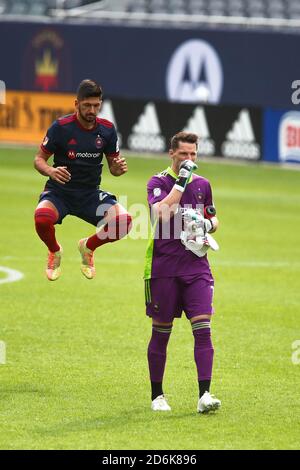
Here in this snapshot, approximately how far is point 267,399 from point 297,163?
66.1 ft

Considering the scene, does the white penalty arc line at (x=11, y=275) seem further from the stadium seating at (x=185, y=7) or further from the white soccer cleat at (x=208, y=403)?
the stadium seating at (x=185, y=7)

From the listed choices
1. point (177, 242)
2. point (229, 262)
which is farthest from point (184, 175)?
point (229, 262)

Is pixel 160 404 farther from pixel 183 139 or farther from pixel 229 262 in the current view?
pixel 229 262

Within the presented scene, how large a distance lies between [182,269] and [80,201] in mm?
1929

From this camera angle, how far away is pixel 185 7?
112 ft

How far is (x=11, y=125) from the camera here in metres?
33.3

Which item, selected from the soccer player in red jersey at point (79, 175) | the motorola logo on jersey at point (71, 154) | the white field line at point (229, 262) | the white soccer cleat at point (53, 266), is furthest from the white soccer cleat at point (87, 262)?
the white field line at point (229, 262)

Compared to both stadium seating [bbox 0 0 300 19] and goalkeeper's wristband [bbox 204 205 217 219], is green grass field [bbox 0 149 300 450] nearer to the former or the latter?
goalkeeper's wristband [bbox 204 205 217 219]

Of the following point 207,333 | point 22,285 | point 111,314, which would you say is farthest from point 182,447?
point 22,285

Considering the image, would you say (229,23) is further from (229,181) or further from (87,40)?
(229,181)

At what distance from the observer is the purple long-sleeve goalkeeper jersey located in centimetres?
930

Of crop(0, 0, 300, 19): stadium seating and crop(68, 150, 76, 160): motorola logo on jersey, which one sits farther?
crop(0, 0, 300, 19): stadium seating

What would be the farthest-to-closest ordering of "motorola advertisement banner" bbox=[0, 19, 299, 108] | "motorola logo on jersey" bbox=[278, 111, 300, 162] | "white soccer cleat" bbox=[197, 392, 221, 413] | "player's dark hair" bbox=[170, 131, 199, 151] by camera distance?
→ "motorola advertisement banner" bbox=[0, 19, 299, 108] → "motorola logo on jersey" bbox=[278, 111, 300, 162] → "white soccer cleat" bbox=[197, 392, 221, 413] → "player's dark hair" bbox=[170, 131, 199, 151]

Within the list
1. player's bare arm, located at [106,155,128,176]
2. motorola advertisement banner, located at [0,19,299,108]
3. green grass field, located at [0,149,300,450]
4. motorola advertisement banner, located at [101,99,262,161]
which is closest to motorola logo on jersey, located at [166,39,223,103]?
motorola advertisement banner, located at [0,19,299,108]
